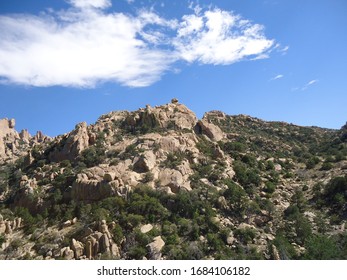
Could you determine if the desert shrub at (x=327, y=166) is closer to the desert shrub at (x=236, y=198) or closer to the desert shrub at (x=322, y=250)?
the desert shrub at (x=236, y=198)

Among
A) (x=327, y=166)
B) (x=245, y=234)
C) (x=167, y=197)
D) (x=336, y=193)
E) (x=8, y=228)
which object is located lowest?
(x=245, y=234)

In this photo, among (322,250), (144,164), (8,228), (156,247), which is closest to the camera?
(322,250)

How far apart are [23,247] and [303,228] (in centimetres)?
3072

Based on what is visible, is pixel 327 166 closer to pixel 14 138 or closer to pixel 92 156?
pixel 92 156

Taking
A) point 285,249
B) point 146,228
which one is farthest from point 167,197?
point 285,249

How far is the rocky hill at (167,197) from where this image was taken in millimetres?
34125

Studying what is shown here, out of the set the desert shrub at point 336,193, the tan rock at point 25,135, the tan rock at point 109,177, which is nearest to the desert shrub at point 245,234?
the desert shrub at point 336,193

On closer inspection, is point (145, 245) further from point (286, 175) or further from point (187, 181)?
point (286, 175)

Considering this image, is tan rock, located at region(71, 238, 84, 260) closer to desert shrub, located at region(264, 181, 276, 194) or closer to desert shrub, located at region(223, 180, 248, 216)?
desert shrub, located at region(223, 180, 248, 216)

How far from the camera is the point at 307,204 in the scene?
147ft

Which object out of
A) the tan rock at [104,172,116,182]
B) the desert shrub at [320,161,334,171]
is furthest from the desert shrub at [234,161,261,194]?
the tan rock at [104,172,116,182]

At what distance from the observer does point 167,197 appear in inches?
1677

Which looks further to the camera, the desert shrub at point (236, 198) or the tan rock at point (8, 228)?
the desert shrub at point (236, 198)
